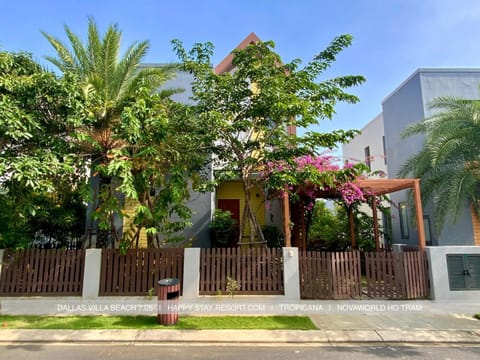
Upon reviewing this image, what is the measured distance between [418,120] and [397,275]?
684 centimetres

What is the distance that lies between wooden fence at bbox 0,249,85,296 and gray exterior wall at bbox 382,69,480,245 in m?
10.6

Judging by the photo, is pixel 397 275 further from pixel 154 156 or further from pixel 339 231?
pixel 154 156

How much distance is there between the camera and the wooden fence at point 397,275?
7.61 m

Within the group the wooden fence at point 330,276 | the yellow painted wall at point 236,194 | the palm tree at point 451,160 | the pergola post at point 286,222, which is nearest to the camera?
the wooden fence at point 330,276

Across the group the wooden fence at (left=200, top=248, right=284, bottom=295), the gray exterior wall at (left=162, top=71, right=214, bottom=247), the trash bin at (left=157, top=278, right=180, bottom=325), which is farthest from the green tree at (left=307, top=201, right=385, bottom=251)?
the trash bin at (left=157, top=278, right=180, bottom=325)

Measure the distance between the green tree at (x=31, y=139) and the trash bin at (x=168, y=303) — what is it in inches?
140

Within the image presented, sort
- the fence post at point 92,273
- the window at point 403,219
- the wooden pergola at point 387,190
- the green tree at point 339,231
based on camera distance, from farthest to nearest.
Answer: the window at point 403,219 → the green tree at point 339,231 → the wooden pergola at point 387,190 → the fence post at point 92,273

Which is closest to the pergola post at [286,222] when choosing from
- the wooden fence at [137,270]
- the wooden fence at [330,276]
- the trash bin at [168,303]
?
the wooden fence at [330,276]

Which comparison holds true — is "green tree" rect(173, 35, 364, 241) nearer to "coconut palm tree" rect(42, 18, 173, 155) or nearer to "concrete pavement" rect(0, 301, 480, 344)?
"coconut palm tree" rect(42, 18, 173, 155)

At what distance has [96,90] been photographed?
7965mm

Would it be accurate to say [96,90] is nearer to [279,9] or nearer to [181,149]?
[181,149]

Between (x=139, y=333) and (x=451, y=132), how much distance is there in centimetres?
1054

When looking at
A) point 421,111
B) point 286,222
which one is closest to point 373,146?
point 421,111

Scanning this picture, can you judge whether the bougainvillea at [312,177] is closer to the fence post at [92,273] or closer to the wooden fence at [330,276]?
the wooden fence at [330,276]
